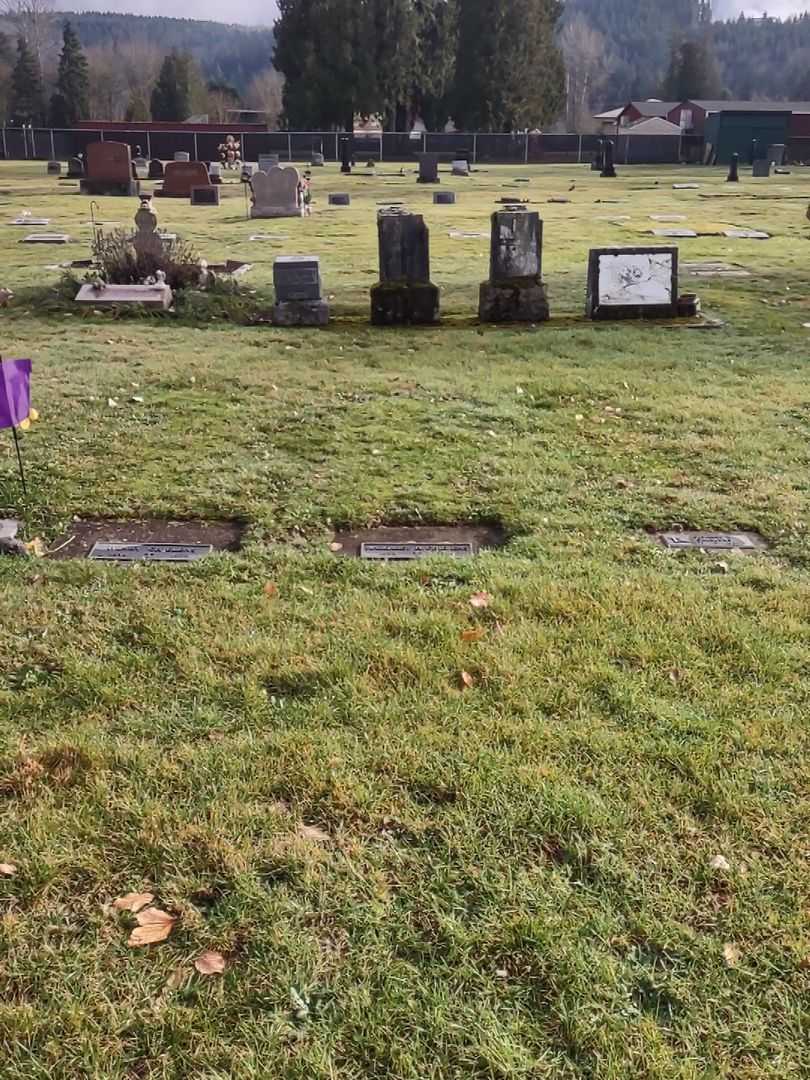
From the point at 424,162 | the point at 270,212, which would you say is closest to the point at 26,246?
the point at 270,212

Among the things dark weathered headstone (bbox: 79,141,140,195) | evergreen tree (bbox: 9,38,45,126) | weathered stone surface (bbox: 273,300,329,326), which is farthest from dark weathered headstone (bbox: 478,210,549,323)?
evergreen tree (bbox: 9,38,45,126)

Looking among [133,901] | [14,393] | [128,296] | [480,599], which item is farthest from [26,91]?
[133,901]

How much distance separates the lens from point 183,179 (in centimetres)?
2973

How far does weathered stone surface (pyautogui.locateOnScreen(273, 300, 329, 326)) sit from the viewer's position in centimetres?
1071

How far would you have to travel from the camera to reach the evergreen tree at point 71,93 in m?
71.3

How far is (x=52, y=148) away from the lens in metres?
50.2

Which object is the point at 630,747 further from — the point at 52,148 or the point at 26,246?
the point at 52,148

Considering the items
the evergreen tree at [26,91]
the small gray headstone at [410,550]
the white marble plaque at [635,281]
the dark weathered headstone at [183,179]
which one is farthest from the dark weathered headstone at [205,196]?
the evergreen tree at [26,91]

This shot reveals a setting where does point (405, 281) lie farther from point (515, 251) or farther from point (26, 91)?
point (26, 91)

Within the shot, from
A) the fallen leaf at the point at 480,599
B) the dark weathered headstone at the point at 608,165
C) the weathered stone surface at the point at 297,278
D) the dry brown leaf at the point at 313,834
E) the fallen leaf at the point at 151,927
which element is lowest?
the fallen leaf at the point at 151,927

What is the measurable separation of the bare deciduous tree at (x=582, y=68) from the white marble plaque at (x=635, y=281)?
91.0m

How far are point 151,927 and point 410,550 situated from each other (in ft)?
8.73

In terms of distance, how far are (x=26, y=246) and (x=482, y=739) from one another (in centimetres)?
1700

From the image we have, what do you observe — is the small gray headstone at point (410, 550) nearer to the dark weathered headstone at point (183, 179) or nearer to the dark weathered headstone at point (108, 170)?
the dark weathered headstone at point (183, 179)
